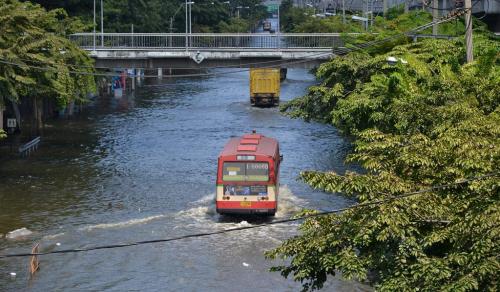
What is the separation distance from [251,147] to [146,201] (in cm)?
616

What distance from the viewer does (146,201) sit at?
1396 inches

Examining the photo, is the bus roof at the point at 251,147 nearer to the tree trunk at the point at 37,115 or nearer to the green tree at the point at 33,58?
the green tree at the point at 33,58

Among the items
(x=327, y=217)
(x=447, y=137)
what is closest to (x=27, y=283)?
(x=327, y=217)

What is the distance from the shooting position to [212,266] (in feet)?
86.4

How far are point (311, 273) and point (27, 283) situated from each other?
1259cm

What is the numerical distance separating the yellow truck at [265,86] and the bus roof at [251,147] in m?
36.3

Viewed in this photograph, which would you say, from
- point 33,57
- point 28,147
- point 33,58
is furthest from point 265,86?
point 33,57

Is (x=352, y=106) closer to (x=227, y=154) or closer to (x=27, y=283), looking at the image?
(x=227, y=154)

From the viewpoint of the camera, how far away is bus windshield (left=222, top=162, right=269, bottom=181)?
3083 cm

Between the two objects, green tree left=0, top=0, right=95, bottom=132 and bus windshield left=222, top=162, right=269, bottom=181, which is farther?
green tree left=0, top=0, right=95, bottom=132

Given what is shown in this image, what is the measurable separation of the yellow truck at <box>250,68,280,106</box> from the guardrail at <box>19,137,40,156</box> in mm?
24804

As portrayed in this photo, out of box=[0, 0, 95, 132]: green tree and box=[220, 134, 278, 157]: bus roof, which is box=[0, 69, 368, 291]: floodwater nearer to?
box=[220, 134, 278, 157]: bus roof

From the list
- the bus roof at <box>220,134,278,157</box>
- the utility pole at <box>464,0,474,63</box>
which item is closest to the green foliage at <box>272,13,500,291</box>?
the utility pole at <box>464,0,474,63</box>

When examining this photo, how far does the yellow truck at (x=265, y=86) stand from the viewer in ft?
231
